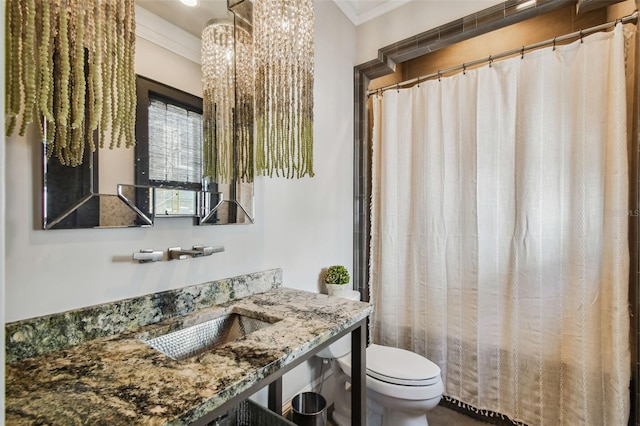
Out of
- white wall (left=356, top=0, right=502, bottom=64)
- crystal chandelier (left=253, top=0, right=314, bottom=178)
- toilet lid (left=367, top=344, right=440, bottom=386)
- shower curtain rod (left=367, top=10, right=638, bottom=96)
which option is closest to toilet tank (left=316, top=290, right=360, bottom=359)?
toilet lid (left=367, top=344, right=440, bottom=386)

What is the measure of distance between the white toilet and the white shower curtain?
44 centimetres

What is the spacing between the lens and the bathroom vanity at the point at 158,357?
0.62 meters

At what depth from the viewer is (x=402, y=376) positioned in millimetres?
1492

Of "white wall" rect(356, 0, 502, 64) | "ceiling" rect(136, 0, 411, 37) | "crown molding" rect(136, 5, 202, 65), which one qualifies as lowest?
"crown molding" rect(136, 5, 202, 65)

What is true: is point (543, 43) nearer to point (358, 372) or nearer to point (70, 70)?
point (358, 372)

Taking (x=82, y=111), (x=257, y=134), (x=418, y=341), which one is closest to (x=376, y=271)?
(x=418, y=341)

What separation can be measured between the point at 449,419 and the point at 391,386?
0.71 m

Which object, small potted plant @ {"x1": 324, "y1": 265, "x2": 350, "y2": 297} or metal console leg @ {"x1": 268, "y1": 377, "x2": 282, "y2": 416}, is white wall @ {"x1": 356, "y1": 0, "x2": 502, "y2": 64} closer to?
small potted plant @ {"x1": 324, "y1": 265, "x2": 350, "y2": 297}


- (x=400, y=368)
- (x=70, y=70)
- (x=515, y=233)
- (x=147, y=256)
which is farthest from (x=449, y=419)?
(x=70, y=70)

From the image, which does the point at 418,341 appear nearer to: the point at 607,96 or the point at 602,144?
the point at 602,144

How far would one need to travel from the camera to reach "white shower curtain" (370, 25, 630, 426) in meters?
1.48

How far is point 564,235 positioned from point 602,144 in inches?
18.5

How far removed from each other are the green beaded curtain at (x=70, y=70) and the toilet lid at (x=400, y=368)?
4.83 feet

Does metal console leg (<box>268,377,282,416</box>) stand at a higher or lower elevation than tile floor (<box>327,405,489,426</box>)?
higher
